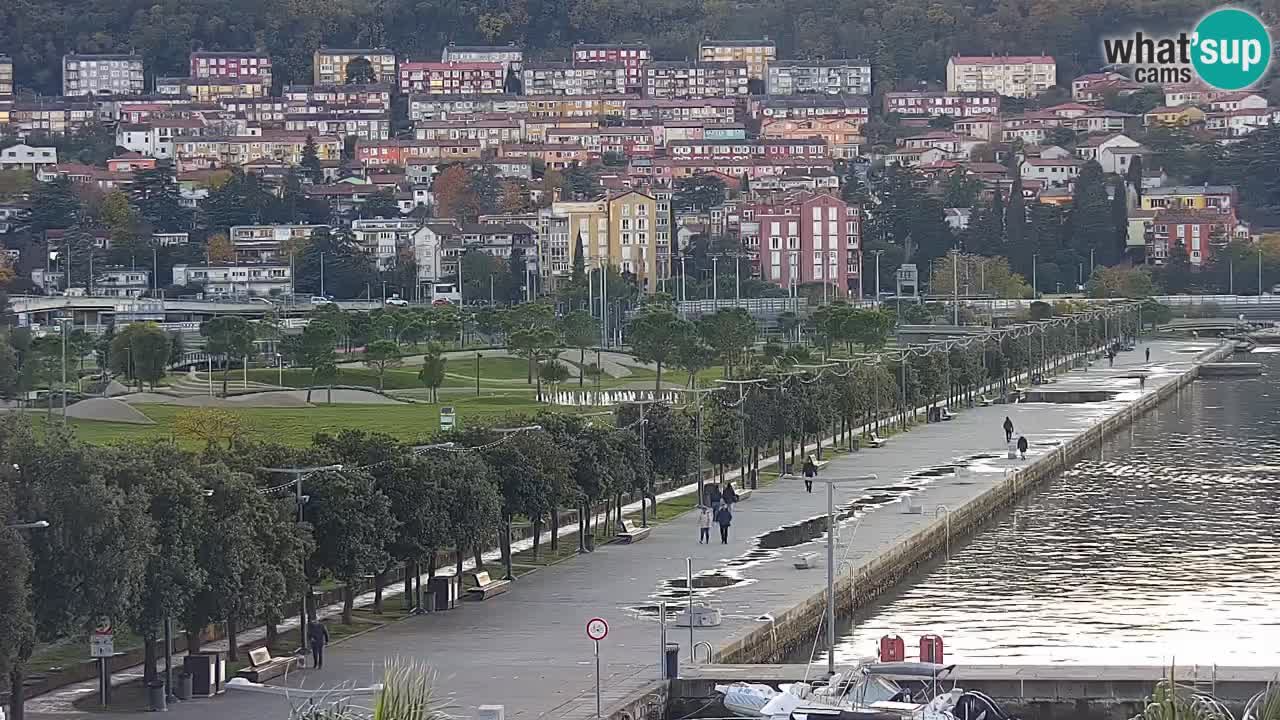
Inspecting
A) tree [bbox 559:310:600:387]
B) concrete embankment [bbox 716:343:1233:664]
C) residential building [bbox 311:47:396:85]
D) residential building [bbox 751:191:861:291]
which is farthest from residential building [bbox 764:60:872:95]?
concrete embankment [bbox 716:343:1233:664]

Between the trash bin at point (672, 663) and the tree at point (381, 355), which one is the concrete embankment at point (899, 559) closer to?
the trash bin at point (672, 663)

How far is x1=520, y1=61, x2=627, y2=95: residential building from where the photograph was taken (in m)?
170

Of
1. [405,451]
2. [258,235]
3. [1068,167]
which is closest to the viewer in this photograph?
[405,451]

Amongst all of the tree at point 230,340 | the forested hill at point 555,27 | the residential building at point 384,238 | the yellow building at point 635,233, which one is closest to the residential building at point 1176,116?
the forested hill at point 555,27

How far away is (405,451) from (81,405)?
26.2 meters

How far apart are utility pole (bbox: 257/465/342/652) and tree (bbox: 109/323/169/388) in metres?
35.7

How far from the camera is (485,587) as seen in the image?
26219 mm

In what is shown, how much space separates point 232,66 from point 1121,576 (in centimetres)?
14429

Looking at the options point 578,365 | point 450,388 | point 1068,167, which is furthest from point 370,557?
point 1068,167

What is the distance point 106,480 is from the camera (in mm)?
20781

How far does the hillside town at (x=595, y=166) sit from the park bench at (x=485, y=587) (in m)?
77.7

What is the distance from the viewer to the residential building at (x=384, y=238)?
111500mm

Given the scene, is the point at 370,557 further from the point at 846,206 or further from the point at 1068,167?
the point at 1068,167

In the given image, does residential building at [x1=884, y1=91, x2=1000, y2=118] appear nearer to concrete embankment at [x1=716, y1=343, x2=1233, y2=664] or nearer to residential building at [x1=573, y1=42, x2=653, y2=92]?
residential building at [x1=573, y1=42, x2=653, y2=92]
